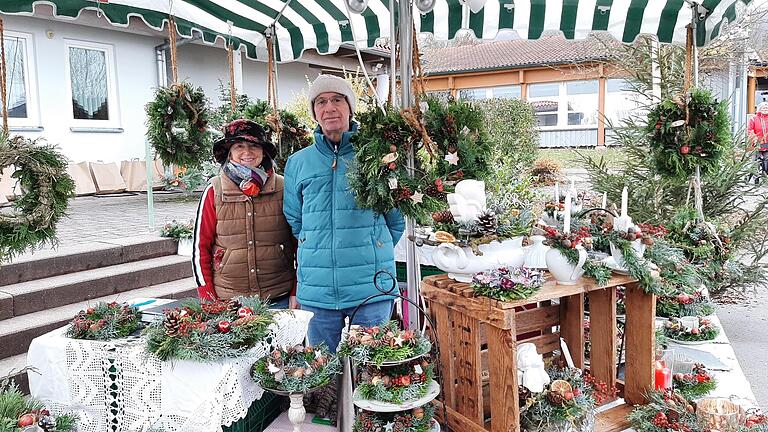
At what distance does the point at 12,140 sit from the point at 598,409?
261 centimetres

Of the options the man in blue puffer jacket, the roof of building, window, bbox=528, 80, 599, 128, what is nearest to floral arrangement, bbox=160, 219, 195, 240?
the man in blue puffer jacket

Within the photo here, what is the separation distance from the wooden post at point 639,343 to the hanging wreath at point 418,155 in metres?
0.90

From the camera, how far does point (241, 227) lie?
2.69 meters

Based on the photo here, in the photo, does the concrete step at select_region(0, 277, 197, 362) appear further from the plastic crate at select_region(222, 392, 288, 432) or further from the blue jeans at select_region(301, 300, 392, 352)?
the plastic crate at select_region(222, 392, 288, 432)

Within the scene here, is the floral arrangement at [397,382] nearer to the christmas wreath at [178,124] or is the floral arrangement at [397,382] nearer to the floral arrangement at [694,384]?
the floral arrangement at [694,384]

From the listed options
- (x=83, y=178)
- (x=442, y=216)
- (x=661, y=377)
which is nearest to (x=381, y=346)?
(x=442, y=216)

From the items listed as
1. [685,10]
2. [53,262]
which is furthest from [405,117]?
[53,262]

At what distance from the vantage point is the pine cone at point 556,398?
2113mm

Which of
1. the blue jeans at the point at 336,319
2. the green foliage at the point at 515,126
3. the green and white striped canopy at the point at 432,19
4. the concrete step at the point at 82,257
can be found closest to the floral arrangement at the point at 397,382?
the blue jeans at the point at 336,319

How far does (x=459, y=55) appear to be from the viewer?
2492cm

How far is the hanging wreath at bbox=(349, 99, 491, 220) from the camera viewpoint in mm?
2131

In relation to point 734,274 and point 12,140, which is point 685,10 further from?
point 12,140

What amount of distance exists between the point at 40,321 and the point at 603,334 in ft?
10.9

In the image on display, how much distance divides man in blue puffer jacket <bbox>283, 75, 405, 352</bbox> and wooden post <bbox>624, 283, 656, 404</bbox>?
1077mm
